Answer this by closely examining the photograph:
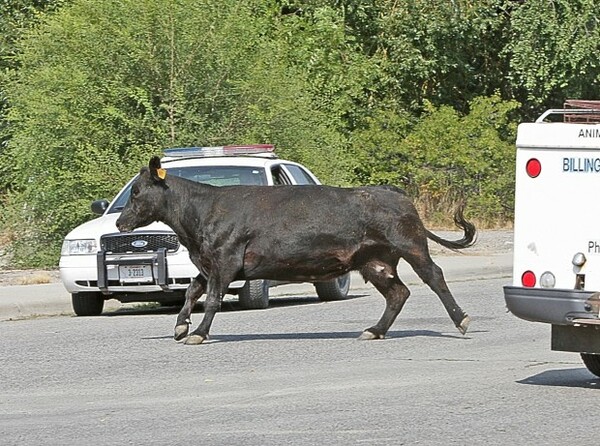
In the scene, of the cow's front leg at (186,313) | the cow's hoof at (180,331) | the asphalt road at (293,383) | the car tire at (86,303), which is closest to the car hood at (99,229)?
the car tire at (86,303)

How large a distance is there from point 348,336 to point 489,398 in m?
4.39

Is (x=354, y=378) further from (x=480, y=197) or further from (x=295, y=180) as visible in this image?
(x=480, y=197)

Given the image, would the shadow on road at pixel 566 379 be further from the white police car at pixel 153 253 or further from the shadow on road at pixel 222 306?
the shadow on road at pixel 222 306

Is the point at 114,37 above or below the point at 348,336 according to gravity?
above

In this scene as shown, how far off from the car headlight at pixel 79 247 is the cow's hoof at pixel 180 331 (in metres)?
3.09

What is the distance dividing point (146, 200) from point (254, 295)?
10.1 ft

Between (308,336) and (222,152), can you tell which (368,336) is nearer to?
(308,336)

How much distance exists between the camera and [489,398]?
34.5 feet

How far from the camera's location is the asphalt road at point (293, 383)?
9281 millimetres

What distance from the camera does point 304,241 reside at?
46.8 feet

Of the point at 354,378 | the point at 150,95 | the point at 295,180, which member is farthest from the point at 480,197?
the point at 354,378

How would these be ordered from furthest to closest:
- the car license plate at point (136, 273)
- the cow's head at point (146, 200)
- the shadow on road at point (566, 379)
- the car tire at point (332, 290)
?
1. the car tire at point (332, 290)
2. the car license plate at point (136, 273)
3. the cow's head at point (146, 200)
4. the shadow on road at point (566, 379)

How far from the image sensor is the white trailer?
10.5m

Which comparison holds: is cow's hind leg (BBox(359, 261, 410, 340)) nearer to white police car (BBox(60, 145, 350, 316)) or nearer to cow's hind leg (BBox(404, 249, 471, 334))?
cow's hind leg (BBox(404, 249, 471, 334))
